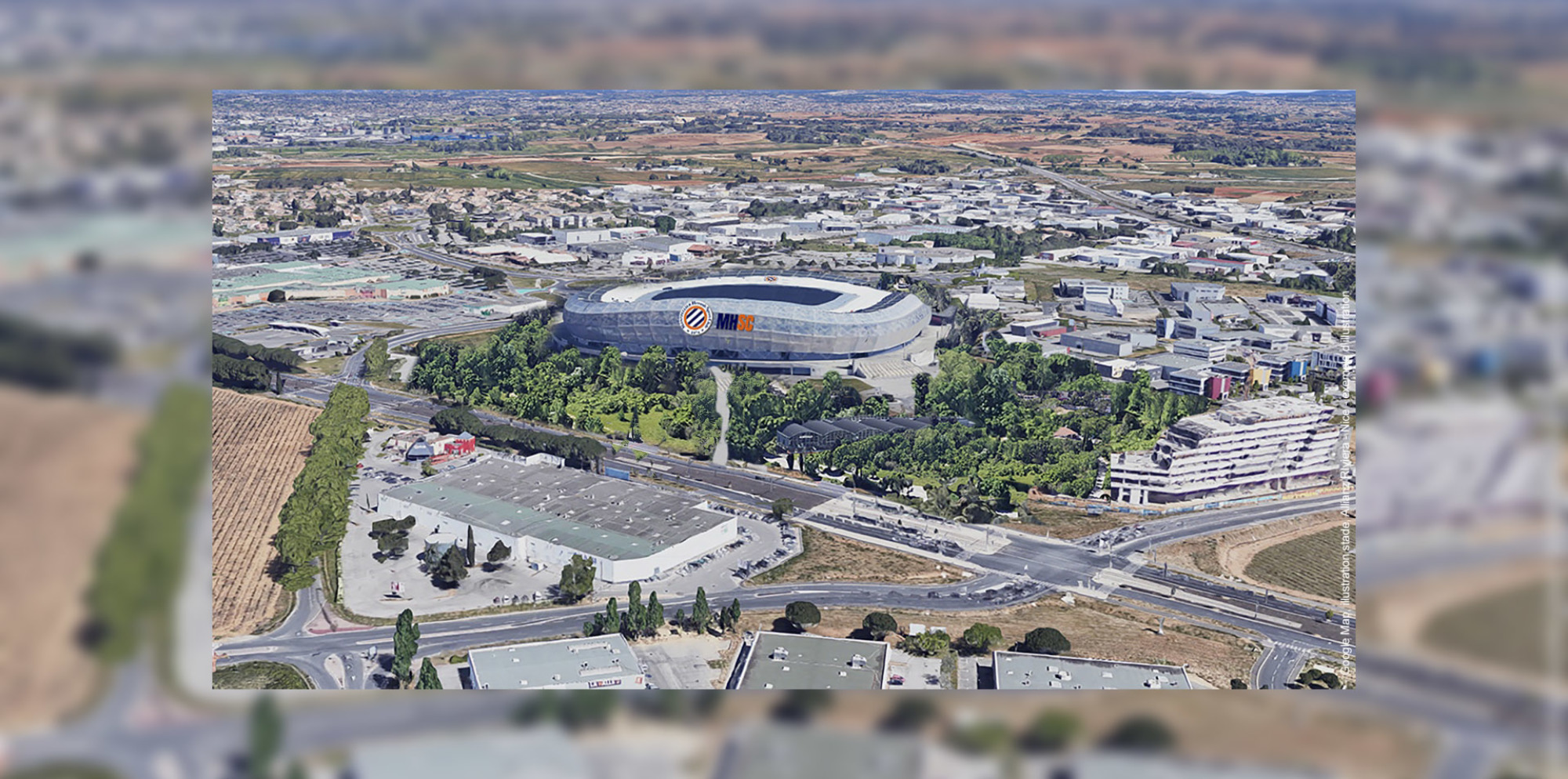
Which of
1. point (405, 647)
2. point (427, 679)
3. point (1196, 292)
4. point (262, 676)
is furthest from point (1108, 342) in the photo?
point (262, 676)

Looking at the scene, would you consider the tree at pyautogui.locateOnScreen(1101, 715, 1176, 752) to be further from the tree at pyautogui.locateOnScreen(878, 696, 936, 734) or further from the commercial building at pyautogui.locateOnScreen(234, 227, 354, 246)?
the commercial building at pyautogui.locateOnScreen(234, 227, 354, 246)

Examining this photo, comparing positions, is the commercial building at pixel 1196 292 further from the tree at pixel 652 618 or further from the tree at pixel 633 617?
the tree at pixel 633 617

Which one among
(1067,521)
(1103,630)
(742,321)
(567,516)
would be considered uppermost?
(742,321)

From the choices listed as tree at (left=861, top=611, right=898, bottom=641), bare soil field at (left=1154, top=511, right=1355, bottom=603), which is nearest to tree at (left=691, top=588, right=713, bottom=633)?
tree at (left=861, top=611, right=898, bottom=641)
